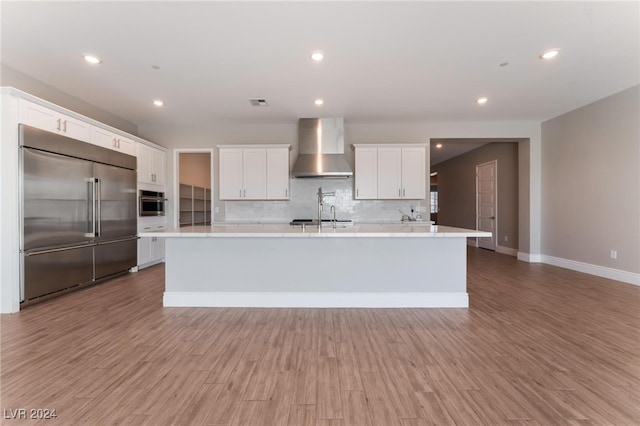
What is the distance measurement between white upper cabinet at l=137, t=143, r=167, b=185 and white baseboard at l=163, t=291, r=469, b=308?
2.90 m

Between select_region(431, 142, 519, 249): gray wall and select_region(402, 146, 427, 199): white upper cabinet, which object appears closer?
select_region(402, 146, 427, 199): white upper cabinet

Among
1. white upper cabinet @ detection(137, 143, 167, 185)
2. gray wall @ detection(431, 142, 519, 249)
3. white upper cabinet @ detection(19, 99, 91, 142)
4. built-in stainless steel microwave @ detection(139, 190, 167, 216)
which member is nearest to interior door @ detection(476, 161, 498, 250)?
gray wall @ detection(431, 142, 519, 249)

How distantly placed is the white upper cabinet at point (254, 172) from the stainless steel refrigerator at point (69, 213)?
1564 millimetres

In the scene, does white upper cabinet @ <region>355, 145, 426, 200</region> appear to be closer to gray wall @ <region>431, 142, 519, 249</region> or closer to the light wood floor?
the light wood floor

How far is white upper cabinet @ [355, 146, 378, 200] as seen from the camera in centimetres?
542

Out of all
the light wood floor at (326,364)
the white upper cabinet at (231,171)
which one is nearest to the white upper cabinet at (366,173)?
the white upper cabinet at (231,171)

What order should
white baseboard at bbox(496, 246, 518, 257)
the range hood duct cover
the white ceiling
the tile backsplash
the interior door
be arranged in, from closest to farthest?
1. the white ceiling
2. the range hood duct cover
3. the tile backsplash
4. white baseboard at bbox(496, 246, 518, 257)
5. the interior door

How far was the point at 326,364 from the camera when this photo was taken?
197 cm

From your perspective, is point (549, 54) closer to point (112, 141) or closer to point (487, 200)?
point (487, 200)

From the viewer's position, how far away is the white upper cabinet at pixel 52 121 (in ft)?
10.0

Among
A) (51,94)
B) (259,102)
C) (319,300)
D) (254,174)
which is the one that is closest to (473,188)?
(254,174)

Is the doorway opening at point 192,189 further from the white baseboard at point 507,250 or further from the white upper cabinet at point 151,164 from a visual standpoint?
the white baseboard at point 507,250

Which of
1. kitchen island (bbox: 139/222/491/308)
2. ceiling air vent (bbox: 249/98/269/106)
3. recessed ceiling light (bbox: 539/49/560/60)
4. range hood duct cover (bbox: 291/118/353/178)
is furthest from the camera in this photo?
range hood duct cover (bbox: 291/118/353/178)

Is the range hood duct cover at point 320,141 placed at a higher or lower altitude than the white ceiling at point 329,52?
lower
